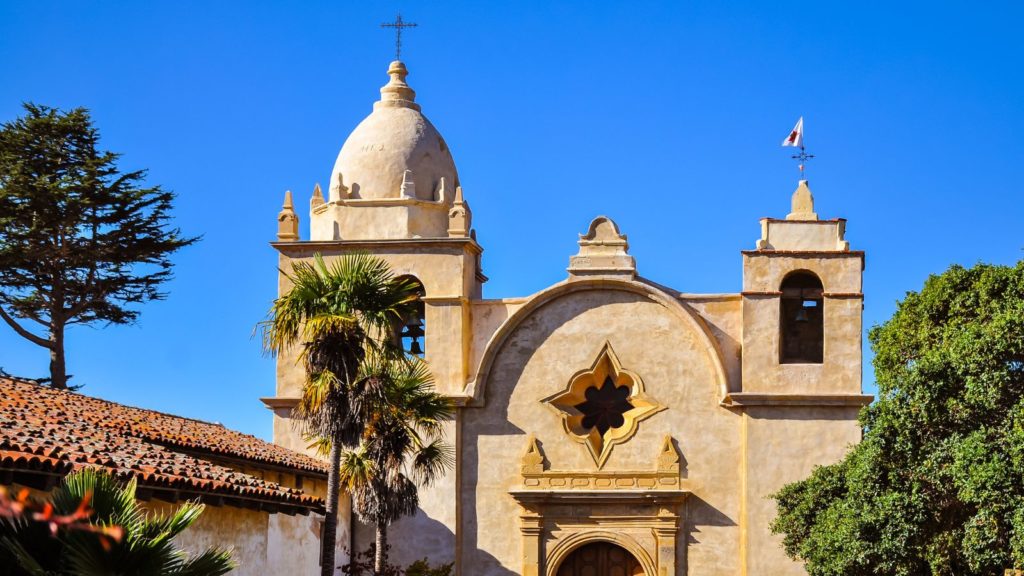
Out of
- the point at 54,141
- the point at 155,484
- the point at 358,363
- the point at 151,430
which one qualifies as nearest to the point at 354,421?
the point at 358,363

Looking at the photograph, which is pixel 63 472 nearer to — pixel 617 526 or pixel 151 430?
pixel 151 430

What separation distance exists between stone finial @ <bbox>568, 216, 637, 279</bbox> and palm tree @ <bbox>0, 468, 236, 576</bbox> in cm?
2157

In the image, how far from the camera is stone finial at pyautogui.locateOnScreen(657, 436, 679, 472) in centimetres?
3338

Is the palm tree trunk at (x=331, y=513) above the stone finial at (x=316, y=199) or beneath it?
beneath

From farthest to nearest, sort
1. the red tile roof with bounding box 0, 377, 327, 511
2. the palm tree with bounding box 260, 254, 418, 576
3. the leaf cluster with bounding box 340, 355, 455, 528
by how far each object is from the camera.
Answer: the leaf cluster with bounding box 340, 355, 455, 528 < the palm tree with bounding box 260, 254, 418, 576 < the red tile roof with bounding box 0, 377, 327, 511

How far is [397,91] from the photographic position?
37.5 metres

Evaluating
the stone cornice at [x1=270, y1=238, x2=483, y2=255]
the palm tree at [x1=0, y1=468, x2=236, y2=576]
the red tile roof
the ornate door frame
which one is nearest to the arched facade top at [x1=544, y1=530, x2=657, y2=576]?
the ornate door frame

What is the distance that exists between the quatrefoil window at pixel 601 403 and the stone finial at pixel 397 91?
787 centimetres

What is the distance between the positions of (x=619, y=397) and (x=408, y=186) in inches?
262

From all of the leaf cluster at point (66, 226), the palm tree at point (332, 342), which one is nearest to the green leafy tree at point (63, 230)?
the leaf cluster at point (66, 226)

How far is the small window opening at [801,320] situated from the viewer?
34.1 m

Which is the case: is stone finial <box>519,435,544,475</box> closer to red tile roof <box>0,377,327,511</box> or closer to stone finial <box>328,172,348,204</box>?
red tile roof <box>0,377,327,511</box>

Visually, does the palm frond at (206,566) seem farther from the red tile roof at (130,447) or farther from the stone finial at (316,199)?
the stone finial at (316,199)

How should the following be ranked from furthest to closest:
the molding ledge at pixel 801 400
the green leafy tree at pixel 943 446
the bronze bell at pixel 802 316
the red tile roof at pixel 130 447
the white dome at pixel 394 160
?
1. the white dome at pixel 394 160
2. the bronze bell at pixel 802 316
3. the molding ledge at pixel 801 400
4. the green leafy tree at pixel 943 446
5. the red tile roof at pixel 130 447
